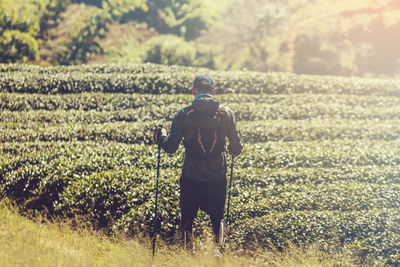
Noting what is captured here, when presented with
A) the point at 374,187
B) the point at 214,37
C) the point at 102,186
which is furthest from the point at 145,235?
the point at 214,37

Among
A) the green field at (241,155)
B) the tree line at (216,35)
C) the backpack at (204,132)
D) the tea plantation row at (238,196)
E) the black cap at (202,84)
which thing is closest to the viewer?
the backpack at (204,132)

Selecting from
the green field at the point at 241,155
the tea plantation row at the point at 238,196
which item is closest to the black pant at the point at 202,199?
the green field at the point at 241,155

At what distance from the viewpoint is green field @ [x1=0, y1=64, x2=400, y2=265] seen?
8.28 m

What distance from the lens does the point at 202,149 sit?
5102mm

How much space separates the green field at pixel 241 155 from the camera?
828 cm

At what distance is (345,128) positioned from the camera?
603 inches

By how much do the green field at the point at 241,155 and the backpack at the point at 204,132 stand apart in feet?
9.60

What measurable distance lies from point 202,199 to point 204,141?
859 millimetres

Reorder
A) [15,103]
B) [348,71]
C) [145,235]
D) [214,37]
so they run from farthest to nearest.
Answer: [214,37], [348,71], [15,103], [145,235]

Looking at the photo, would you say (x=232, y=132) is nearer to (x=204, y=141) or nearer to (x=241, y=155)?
(x=204, y=141)

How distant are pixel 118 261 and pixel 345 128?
12.5 metres

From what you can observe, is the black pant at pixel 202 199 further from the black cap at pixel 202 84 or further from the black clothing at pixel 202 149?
the black cap at pixel 202 84

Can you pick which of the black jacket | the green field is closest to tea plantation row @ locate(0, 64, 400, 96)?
the green field

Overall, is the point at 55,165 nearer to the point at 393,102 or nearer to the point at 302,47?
the point at 393,102
